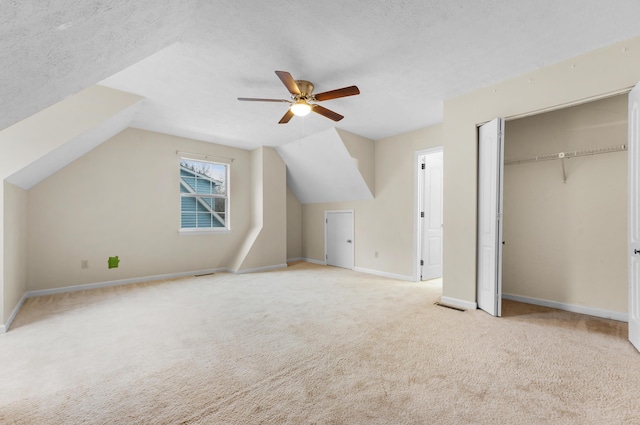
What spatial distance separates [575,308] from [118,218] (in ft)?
21.0

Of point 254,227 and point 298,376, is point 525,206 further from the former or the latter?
point 254,227

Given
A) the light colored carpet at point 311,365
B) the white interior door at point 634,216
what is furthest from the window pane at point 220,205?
the white interior door at point 634,216

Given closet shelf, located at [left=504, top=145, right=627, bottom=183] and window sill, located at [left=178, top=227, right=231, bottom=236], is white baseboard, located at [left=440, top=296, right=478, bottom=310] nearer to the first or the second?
closet shelf, located at [left=504, top=145, right=627, bottom=183]

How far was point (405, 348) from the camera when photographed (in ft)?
7.72

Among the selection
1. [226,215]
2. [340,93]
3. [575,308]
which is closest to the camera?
[340,93]

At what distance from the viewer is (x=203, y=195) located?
562 cm

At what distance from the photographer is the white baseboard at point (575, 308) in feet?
9.63

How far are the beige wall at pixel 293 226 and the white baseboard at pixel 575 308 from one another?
4.63 m

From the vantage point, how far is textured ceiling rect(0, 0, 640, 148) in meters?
1.40

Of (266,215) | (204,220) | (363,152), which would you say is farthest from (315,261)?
(363,152)

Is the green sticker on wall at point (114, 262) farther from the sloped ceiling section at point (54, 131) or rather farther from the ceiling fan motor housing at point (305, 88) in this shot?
the ceiling fan motor housing at point (305, 88)

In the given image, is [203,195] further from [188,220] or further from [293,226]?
[293,226]

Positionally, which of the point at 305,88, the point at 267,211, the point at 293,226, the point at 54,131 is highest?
the point at 305,88

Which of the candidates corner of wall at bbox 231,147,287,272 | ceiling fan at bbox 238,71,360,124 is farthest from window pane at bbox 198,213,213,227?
ceiling fan at bbox 238,71,360,124
